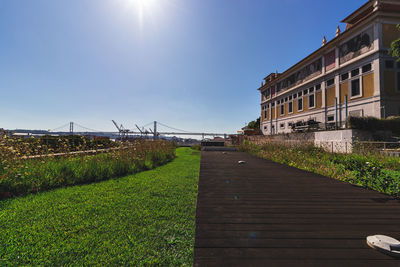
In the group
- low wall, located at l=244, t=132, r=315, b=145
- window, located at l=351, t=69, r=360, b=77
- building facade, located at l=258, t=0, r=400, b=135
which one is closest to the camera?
low wall, located at l=244, t=132, r=315, b=145

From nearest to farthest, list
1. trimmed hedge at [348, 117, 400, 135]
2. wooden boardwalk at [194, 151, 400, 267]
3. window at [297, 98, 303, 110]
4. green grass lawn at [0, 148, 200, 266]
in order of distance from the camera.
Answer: wooden boardwalk at [194, 151, 400, 267] < green grass lawn at [0, 148, 200, 266] < trimmed hedge at [348, 117, 400, 135] < window at [297, 98, 303, 110]

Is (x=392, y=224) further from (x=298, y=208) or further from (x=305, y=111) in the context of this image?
(x=305, y=111)

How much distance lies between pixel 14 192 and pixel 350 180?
7788 mm

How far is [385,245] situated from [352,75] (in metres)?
22.6

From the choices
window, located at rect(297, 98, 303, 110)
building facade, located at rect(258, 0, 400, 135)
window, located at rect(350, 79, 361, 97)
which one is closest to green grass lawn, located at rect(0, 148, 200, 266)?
building facade, located at rect(258, 0, 400, 135)

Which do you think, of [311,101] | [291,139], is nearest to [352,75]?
[311,101]

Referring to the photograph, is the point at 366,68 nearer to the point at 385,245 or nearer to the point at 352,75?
the point at 352,75

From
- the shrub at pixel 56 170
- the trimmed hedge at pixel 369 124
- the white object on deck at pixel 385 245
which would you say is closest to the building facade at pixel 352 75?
the trimmed hedge at pixel 369 124

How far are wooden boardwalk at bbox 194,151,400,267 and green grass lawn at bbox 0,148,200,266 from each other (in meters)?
0.48

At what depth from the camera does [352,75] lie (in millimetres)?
17484

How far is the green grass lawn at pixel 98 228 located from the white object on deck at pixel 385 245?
166 centimetres

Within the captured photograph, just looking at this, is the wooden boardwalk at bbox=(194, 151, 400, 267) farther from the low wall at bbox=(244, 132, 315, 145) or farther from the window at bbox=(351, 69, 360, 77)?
the window at bbox=(351, 69, 360, 77)

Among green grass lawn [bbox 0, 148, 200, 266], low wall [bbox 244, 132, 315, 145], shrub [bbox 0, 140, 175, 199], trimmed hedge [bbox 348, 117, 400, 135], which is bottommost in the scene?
green grass lawn [bbox 0, 148, 200, 266]

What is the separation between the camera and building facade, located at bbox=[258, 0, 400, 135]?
586 inches
